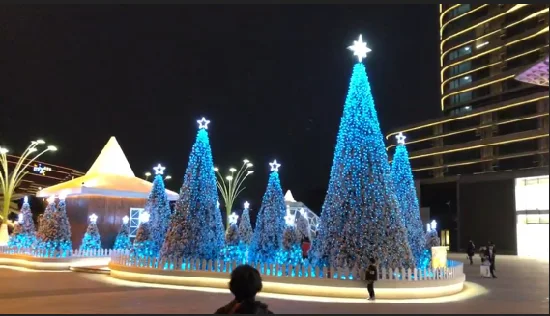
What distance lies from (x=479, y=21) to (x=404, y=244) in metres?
52.8

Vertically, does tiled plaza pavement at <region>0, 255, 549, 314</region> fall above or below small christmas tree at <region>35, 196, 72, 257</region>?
below

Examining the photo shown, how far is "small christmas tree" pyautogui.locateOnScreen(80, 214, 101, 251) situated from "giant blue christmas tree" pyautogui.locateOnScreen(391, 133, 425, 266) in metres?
15.6

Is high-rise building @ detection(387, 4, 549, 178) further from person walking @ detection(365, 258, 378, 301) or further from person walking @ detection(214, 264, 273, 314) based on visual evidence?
person walking @ detection(214, 264, 273, 314)

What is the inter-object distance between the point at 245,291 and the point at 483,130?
57645 mm

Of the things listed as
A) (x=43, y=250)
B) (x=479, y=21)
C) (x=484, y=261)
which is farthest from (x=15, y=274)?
(x=479, y=21)

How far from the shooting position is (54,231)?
83.8ft

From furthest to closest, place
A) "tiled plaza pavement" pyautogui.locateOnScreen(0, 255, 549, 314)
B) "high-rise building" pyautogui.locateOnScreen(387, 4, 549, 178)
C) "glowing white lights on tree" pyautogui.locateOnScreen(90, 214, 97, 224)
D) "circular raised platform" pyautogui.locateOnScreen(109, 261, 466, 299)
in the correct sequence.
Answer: "high-rise building" pyautogui.locateOnScreen(387, 4, 549, 178), "glowing white lights on tree" pyautogui.locateOnScreen(90, 214, 97, 224), "circular raised platform" pyautogui.locateOnScreen(109, 261, 466, 299), "tiled plaza pavement" pyautogui.locateOnScreen(0, 255, 549, 314)

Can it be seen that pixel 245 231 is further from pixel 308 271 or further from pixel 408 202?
pixel 308 271

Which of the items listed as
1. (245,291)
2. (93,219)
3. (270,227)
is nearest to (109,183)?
(93,219)

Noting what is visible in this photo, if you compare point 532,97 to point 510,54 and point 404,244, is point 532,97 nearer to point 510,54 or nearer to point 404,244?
point 510,54

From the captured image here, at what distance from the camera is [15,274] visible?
21.2 m

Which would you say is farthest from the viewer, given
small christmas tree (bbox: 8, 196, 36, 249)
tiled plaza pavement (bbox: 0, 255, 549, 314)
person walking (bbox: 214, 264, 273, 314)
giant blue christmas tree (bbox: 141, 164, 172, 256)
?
small christmas tree (bbox: 8, 196, 36, 249)

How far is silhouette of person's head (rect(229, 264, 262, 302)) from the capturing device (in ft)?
14.4

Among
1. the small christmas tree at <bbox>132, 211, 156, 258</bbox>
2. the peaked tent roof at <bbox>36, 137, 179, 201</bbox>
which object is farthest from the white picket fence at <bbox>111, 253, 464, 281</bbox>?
the peaked tent roof at <bbox>36, 137, 179, 201</bbox>
